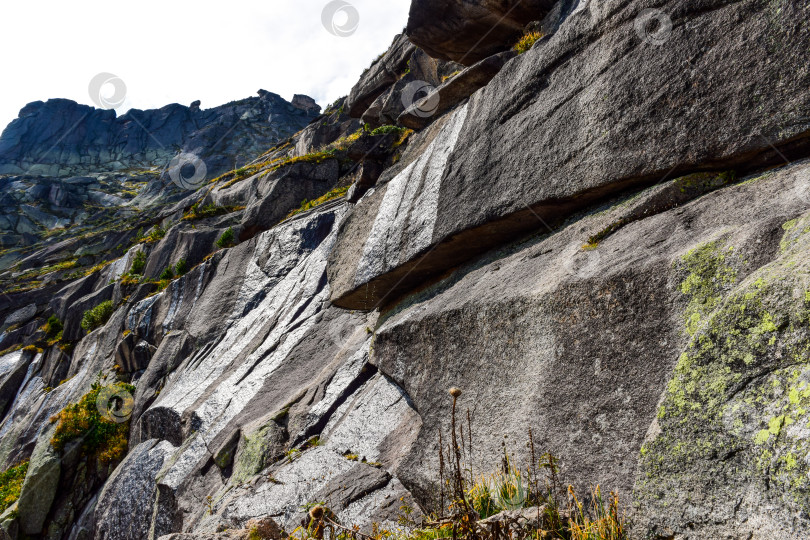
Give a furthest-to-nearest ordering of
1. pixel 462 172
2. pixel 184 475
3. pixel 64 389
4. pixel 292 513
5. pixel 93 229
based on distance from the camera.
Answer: pixel 93 229 < pixel 64 389 < pixel 184 475 < pixel 462 172 < pixel 292 513

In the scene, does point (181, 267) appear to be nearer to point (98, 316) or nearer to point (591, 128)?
point (98, 316)

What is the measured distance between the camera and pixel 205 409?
1367 cm

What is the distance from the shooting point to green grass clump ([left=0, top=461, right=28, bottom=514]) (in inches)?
839

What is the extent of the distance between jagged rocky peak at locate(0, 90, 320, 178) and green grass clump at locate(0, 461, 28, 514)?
107848 mm

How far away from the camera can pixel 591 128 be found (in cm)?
748

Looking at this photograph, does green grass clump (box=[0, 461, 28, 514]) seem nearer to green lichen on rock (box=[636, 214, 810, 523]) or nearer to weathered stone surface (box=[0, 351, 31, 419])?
weathered stone surface (box=[0, 351, 31, 419])

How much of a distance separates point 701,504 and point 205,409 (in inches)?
533

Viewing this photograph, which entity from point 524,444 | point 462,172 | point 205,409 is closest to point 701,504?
point 524,444

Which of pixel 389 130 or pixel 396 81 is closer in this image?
pixel 389 130

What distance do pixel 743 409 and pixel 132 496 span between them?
52.6 feet

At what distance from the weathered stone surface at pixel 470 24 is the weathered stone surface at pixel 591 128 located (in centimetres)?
563

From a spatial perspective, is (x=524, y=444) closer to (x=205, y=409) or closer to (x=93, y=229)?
(x=205, y=409)

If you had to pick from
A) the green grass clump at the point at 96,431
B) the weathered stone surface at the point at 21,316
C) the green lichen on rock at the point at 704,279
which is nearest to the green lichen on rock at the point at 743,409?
the green lichen on rock at the point at 704,279

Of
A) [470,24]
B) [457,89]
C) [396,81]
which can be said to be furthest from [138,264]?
[470,24]
